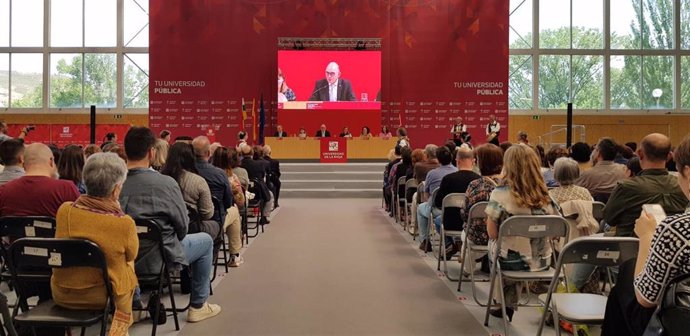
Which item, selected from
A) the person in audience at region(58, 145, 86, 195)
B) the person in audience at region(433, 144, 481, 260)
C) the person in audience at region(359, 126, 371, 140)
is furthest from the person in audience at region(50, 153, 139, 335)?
the person in audience at region(359, 126, 371, 140)

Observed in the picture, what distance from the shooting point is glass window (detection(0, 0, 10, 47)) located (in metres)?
18.9

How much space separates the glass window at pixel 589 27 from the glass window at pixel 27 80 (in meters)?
18.2

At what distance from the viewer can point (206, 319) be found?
374 centimetres

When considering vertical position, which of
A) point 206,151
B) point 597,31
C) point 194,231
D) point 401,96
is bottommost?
point 194,231

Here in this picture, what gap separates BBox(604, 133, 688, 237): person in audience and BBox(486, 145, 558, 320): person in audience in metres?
0.35

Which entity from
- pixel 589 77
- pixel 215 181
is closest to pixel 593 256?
pixel 215 181

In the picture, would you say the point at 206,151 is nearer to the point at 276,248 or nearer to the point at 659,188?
the point at 276,248

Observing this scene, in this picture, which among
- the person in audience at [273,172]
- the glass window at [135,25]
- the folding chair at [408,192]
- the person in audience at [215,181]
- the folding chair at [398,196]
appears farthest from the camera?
the glass window at [135,25]

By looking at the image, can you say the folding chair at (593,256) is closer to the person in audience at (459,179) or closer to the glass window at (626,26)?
the person in audience at (459,179)

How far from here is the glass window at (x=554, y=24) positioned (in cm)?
1892

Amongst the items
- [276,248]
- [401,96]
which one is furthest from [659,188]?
[401,96]

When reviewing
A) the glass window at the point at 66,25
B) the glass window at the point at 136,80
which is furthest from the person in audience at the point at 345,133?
the glass window at the point at 66,25

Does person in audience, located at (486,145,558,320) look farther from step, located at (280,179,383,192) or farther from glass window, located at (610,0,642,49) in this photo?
glass window, located at (610,0,642,49)

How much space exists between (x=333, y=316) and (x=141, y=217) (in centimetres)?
146
